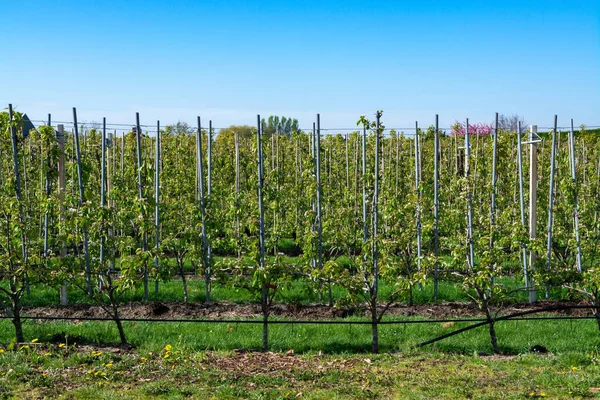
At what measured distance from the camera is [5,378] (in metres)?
6.77

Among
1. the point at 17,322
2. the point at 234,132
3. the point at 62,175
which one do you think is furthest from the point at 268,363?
the point at 234,132

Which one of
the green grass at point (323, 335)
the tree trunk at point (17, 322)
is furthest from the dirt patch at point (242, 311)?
the tree trunk at point (17, 322)

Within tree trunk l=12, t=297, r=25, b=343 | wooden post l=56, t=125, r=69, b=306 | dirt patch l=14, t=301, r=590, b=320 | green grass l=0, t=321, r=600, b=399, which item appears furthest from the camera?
dirt patch l=14, t=301, r=590, b=320

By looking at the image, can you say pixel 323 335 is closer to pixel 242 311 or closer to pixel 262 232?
pixel 262 232

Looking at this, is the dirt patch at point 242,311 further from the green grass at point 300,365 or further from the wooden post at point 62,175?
the green grass at point 300,365

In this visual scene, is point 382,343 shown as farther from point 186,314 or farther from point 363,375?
point 186,314

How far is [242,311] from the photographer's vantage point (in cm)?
1020

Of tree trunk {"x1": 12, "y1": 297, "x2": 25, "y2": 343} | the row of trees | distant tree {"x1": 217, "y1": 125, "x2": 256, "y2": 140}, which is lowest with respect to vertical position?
tree trunk {"x1": 12, "y1": 297, "x2": 25, "y2": 343}

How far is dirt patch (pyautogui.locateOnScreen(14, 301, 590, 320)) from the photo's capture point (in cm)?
990

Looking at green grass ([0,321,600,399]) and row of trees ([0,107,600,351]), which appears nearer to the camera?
green grass ([0,321,600,399])

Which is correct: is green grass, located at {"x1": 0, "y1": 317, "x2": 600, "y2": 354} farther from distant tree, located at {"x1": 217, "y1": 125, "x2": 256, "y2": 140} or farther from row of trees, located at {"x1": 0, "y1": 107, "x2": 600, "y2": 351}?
distant tree, located at {"x1": 217, "y1": 125, "x2": 256, "y2": 140}

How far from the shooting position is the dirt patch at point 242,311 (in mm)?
9898

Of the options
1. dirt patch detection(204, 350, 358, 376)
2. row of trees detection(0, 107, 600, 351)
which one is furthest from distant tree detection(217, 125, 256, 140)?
dirt patch detection(204, 350, 358, 376)

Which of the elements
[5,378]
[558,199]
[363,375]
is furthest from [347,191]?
[5,378]
